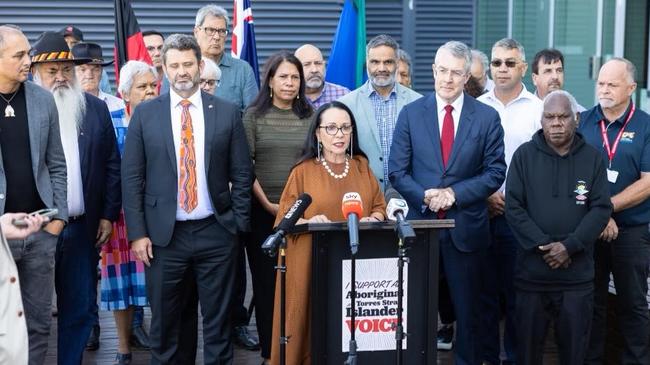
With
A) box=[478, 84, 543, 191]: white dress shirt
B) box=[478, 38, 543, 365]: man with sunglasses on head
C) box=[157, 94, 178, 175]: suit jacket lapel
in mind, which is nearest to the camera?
box=[157, 94, 178, 175]: suit jacket lapel

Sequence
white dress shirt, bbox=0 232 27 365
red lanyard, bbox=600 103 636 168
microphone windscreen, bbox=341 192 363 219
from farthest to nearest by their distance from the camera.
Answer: red lanyard, bbox=600 103 636 168 < microphone windscreen, bbox=341 192 363 219 < white dress shirt, bbox=0 232 27 365

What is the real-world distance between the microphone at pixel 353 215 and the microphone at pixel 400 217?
161 millimetres

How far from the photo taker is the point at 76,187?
604 cm

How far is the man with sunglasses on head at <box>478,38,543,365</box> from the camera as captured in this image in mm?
6641

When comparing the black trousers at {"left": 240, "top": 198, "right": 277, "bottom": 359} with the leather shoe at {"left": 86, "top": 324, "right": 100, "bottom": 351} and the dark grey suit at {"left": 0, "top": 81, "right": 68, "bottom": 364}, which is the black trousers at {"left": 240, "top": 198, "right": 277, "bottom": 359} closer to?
the dark grey suit at {"left": 0, "top": 81, "right": 68, "bottom": 364}

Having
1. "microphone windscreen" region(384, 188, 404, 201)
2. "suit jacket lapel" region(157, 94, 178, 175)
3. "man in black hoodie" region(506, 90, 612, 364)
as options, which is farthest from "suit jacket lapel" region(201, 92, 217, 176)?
"man in black hoodie" region(506, 90, 612, 364)

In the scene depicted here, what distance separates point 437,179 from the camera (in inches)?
240

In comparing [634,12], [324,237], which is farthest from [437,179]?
[634,12]

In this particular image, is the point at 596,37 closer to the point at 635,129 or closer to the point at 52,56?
the point at 635,129

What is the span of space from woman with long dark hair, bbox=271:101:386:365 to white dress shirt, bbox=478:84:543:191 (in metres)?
1.38

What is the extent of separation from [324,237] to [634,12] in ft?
21.0

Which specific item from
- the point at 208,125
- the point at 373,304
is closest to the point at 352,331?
the point at 373,304

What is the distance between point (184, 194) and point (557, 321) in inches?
89.7

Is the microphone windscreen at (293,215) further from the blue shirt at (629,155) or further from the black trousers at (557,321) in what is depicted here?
the blue shirt at (629,155)
